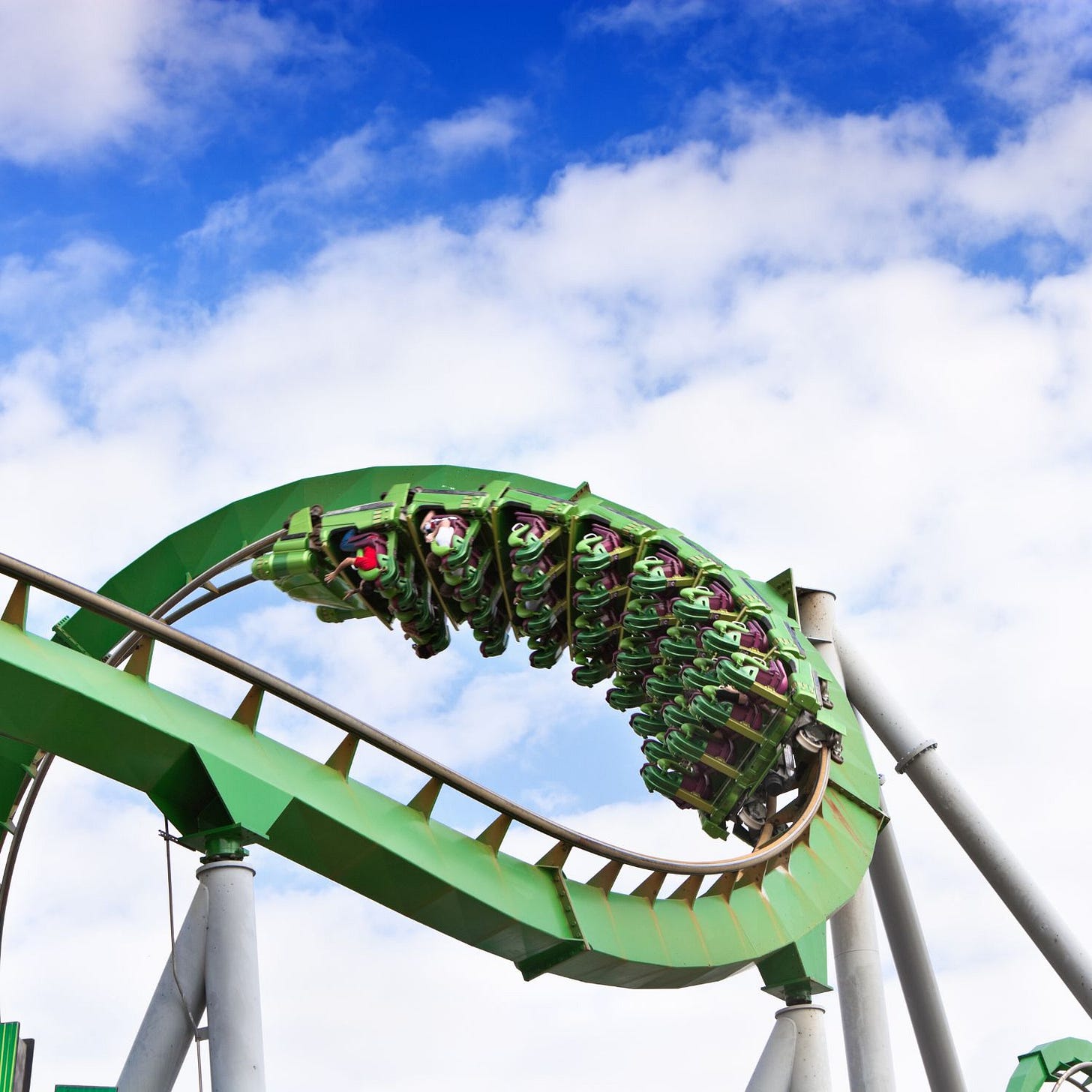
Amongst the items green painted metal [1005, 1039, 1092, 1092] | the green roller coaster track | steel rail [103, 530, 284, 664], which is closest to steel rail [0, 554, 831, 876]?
the green roller coaster track

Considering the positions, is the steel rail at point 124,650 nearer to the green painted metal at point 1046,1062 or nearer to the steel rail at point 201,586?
the steel rail at point 201,586

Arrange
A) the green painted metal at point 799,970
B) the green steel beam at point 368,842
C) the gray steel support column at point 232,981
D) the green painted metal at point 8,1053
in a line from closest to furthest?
1. the green painted metal at point 8,1053
2. the gray steel support column at point 232,981
3. the green steel beam at point 368,842
4. the green painted metal at point 799,970

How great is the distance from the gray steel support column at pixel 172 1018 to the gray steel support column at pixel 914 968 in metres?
5.89

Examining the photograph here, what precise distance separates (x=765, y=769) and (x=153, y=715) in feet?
13.4

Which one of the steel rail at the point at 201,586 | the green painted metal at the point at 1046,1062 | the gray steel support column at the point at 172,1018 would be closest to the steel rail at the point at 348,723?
the gray steel support column at the point at 172,1018

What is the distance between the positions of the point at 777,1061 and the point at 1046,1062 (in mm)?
3177

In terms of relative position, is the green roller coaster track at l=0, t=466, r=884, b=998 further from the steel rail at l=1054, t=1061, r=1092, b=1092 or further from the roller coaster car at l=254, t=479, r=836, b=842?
the steel rail at l=1054, t=1061, r=1092, b=1092

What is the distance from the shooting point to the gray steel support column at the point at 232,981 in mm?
5898

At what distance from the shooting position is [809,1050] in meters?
8.71

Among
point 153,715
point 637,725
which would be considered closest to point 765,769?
point 637,725

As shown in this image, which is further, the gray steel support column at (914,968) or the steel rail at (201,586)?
the gray steel support column at (914,968)

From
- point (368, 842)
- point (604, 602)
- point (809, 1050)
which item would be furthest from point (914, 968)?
point (368, 842)

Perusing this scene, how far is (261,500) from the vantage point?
31.6ft

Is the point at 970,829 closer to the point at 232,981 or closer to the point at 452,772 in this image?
the point at 452,772
